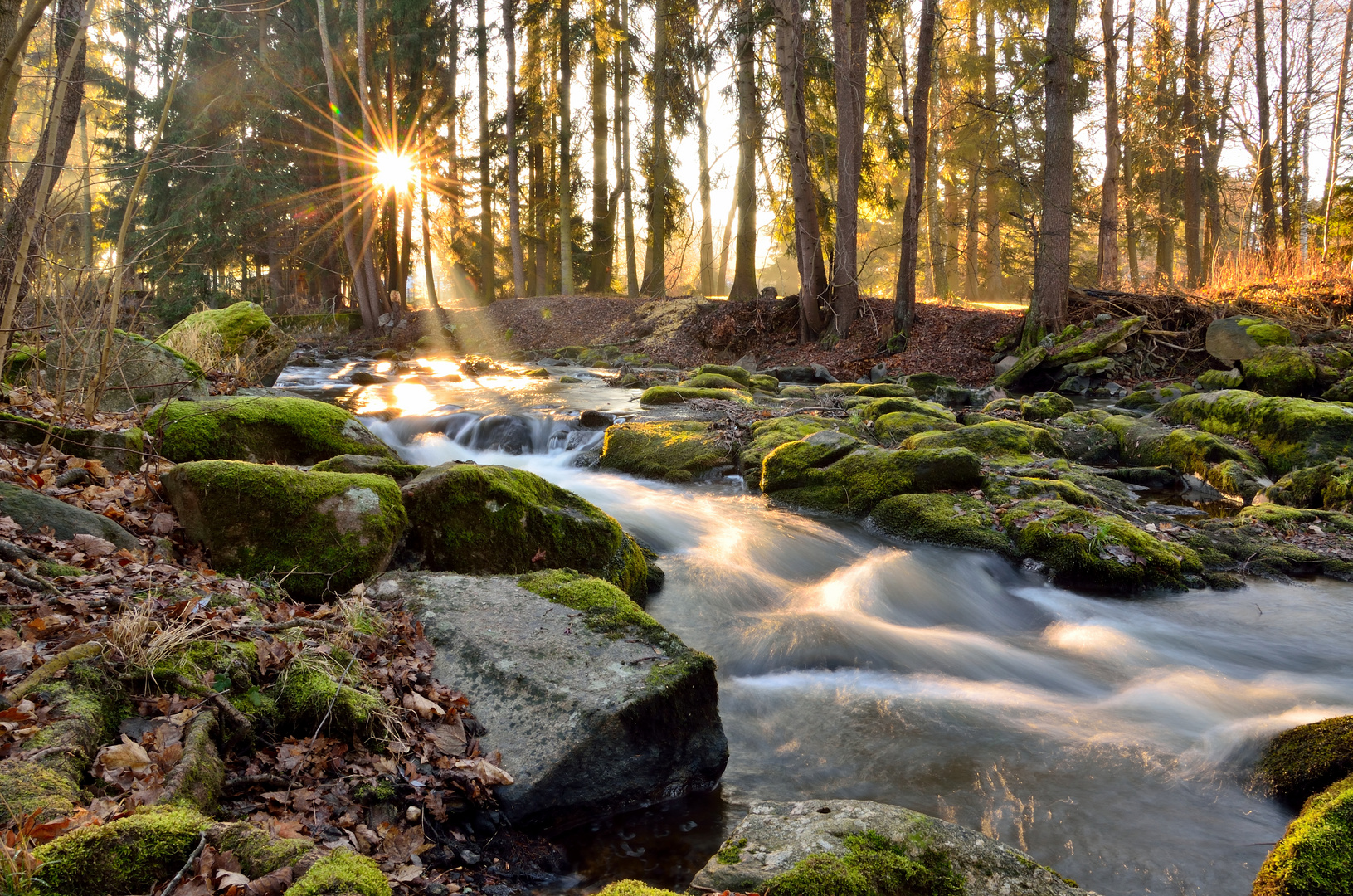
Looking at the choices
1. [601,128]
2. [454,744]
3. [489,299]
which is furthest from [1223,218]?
[454,744]

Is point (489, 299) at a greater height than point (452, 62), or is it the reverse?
point (452, 62)

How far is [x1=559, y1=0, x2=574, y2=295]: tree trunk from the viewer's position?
81.4 feet

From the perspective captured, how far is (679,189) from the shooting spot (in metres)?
26.1

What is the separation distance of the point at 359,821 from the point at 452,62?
102ft

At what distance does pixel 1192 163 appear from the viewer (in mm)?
21609

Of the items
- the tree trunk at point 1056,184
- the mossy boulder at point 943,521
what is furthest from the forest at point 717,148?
the mossy boulder at point 943,521

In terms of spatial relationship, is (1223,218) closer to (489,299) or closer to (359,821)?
(489,299)

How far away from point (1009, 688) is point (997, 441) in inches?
198

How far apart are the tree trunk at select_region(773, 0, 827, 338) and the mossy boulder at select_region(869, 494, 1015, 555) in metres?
8.61

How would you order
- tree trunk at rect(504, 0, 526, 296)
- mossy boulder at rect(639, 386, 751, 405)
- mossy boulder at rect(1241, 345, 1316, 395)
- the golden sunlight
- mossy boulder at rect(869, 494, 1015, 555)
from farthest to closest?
the golden sunlight → tree trunk at rect(504, 0, 526, 296) → mossy boulder at rect(639, 386, 751, 405) → mossy boulder at rect(1241, 345, 1316, 395) → mossy boulder at rect(869, 494, 1015, 555)

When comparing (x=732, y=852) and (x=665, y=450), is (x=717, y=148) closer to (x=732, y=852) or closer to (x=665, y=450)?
(x=665, y=450)

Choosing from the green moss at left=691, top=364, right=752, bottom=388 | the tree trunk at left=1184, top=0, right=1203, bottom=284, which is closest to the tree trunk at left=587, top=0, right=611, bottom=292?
the green moss at left=691, top=364, right=752, bottom=388

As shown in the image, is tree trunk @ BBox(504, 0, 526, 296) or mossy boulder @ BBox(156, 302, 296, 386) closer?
mossy boulder @ BBox(156, 302, 296, 386)

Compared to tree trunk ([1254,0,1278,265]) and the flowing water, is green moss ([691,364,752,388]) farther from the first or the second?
tree trunk ([1254,0,1278,265])
